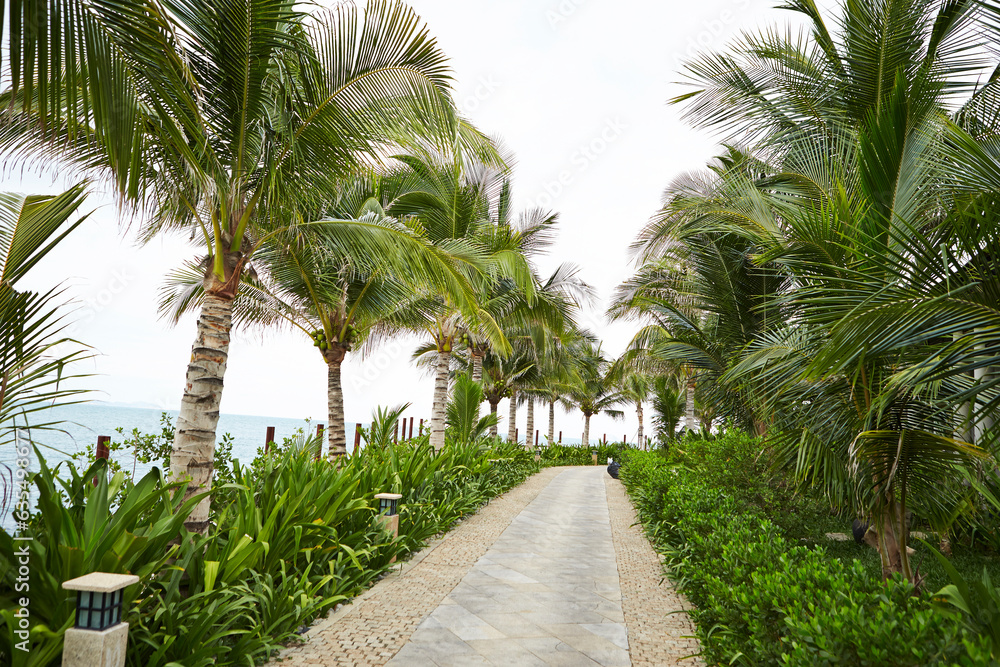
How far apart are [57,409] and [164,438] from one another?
23.4ft

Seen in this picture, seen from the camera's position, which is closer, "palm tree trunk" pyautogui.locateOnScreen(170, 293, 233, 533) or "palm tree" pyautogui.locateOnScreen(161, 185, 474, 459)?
"palm tree trunk" pyautogui.locateOnScreen(170, 293, 233, 533)

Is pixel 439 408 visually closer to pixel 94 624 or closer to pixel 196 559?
pixel 196 559

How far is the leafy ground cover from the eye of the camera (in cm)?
230

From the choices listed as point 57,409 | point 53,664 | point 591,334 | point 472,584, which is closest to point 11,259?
point 57,409

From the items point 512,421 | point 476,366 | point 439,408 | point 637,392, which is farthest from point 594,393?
point 439,408

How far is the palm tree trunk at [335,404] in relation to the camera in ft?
32.4

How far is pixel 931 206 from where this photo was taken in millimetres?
4047

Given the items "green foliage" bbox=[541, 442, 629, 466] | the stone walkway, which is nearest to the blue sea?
the stone walkway

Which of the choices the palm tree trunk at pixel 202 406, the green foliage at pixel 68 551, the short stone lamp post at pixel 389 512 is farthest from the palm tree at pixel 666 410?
the green foliage at pixel 68 551

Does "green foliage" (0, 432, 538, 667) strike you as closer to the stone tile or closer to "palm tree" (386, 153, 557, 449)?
the stone tile

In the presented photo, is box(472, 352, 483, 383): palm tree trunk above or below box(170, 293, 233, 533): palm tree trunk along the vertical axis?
above

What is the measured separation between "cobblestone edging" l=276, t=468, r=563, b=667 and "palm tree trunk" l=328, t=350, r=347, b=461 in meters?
3.11

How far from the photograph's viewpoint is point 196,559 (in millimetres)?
3441

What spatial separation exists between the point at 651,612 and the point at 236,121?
213 inches
